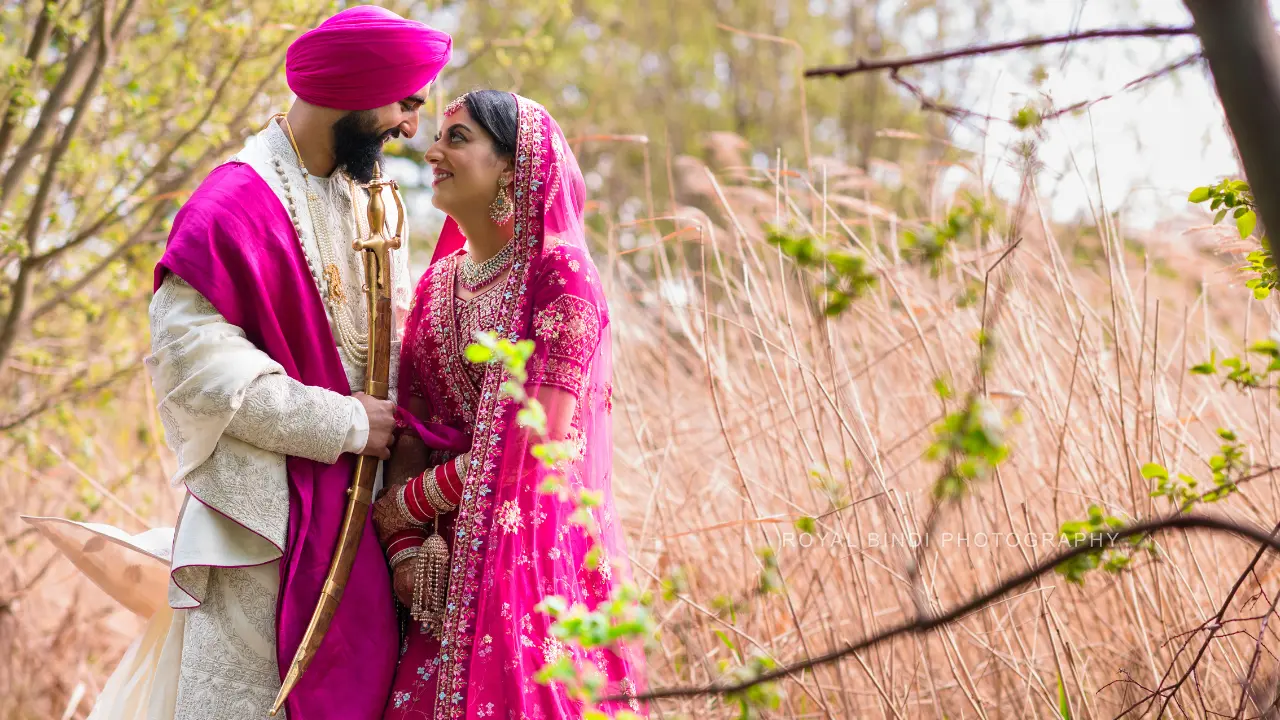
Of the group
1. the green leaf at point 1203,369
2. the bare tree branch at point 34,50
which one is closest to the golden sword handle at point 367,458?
the green leaf at point 1203,369

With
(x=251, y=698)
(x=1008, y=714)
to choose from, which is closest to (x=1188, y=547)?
(x=1008, y=714)

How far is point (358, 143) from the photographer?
2.10 m

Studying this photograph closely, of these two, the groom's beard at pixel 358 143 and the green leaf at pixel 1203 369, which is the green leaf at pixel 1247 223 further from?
the groom's beard at pixel 358 143

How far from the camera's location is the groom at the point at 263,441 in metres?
1.81

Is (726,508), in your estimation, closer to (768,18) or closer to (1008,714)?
(1008,714)

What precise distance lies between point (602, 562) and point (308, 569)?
53 cm

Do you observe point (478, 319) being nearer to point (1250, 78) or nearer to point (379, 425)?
point (379, 425)

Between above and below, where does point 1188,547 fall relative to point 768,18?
below

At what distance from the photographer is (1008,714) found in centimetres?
225

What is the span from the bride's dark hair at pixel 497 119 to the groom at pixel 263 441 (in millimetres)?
178

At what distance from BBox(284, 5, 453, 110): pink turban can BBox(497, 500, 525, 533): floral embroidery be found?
81 centimetres

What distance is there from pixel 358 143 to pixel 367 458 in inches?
24.8

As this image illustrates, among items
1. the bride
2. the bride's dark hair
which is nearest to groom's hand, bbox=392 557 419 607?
the bride

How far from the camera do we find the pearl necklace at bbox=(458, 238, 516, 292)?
6.68 ft
